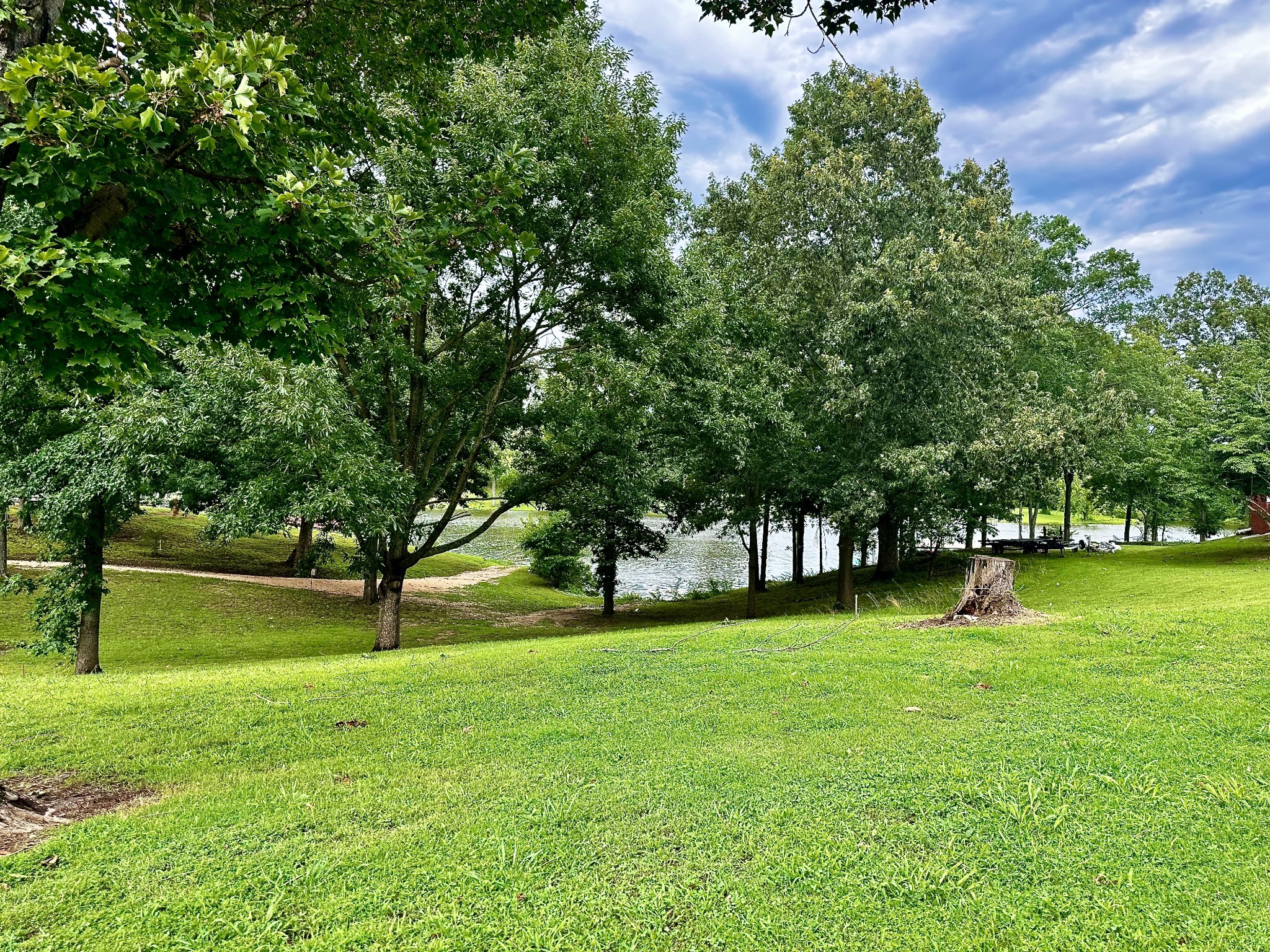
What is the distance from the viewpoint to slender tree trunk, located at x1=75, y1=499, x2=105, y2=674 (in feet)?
36.0

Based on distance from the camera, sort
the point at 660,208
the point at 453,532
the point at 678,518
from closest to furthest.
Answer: the point at 660,208, the point at 678,518, the point at 453,532

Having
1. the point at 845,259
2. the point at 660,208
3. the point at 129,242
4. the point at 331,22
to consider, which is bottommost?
the point at 129,242

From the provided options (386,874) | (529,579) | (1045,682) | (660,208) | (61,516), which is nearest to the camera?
(386,874)

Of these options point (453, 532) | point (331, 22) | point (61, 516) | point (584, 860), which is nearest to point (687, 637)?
point (584, 860)

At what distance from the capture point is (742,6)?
16.6ft

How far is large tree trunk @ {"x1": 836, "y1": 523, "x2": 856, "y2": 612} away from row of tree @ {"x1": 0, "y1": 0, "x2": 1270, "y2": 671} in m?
0.12

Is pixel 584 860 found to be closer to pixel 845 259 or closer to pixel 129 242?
pixel 129 242

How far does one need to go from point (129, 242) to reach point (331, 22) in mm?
3722

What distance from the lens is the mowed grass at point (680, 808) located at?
2.79 meters

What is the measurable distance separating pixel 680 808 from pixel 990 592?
27.6 ft

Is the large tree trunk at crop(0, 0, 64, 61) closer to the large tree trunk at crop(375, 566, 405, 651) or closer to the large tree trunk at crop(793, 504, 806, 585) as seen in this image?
the large tree trunk at crop(375, 566, 405, 651)

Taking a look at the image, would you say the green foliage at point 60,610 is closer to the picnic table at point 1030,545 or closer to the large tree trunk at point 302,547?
the large tree trunk at point 302,547

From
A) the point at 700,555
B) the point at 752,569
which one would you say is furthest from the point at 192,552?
the point at 700,555

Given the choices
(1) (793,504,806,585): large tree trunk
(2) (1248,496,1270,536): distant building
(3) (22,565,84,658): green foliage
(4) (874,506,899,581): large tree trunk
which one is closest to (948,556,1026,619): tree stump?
(4) (874,506,899,581): large tree trunk
